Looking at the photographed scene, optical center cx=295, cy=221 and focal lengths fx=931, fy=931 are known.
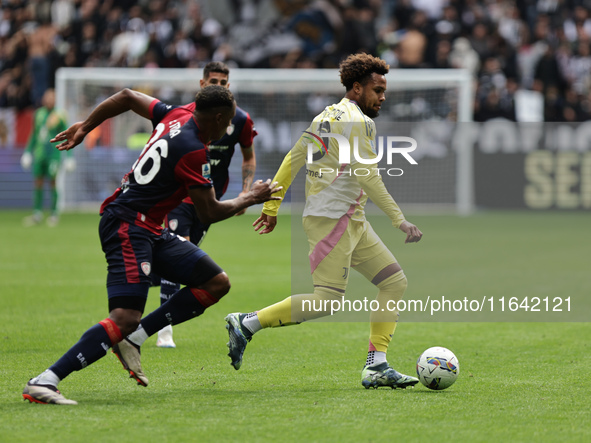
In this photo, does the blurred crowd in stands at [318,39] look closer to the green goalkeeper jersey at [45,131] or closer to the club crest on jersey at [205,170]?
the green goalkeeper jersey at [45,131]

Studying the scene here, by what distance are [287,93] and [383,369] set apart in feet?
58.0

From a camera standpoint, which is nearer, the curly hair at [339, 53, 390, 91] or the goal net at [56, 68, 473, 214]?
the curly hair at [339, 53, 390, 91]

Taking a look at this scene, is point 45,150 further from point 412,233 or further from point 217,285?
point 412,233

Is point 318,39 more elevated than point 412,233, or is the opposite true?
point 318,39

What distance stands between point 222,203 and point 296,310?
1028 mm

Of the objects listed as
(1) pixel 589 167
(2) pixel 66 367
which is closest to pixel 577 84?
(1) pixel 589 167

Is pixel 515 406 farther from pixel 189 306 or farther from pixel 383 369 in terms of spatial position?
pixel 189 306

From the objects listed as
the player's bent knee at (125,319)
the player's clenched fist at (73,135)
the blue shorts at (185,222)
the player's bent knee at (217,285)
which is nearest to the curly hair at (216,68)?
the blue shorts at (185,222)

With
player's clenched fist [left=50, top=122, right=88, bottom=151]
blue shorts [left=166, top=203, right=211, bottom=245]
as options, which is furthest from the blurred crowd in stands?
player's clenched fist [left=50, top=122, right=88, bottom=151]

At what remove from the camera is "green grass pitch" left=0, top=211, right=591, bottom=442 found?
5051 mm

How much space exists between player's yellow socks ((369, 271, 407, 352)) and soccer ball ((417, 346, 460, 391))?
32cm

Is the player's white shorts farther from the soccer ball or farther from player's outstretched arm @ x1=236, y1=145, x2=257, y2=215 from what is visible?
player's outstretched arm @ x1=236, y1=145, x2=257, y2=215

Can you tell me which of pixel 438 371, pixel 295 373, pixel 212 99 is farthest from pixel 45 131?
pixel 438 371

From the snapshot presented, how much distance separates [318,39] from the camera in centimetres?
2597
